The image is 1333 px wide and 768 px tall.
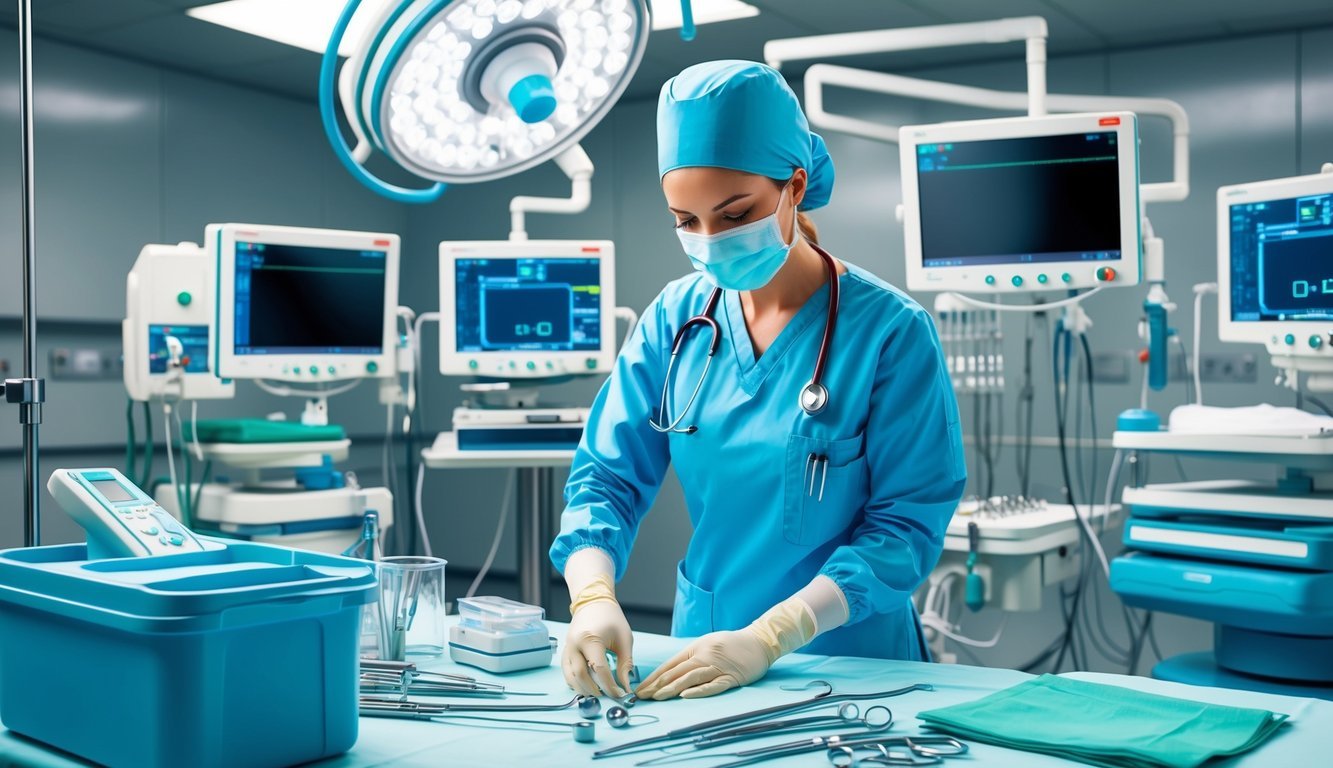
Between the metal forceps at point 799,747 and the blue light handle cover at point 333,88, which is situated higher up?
the blue light handle cover at point 333,88

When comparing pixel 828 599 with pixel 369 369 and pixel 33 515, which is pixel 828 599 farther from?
pixel 369 369

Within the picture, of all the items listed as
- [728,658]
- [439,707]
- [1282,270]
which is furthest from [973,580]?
[439,707]

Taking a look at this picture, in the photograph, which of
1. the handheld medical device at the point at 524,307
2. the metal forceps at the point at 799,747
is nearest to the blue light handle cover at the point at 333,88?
the metal forceps at the point at 799,747

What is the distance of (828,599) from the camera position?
1.49m

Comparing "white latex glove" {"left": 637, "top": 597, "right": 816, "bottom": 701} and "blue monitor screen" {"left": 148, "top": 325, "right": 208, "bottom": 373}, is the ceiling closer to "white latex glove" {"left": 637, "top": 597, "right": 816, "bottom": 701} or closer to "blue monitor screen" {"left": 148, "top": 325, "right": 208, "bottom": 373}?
"blue monitor screen" {"left": 148, "top": 325, "right": 208, "bottom": 373}

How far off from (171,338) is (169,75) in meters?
1.75

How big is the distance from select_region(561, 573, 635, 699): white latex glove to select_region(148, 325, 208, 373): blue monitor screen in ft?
7.52

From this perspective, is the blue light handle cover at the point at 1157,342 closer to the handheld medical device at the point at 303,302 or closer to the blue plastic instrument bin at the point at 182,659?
the handheld medical device at the point at 303,302

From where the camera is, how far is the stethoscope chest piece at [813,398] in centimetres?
161

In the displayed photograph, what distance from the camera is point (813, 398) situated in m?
1.61

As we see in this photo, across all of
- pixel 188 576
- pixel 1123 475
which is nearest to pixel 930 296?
pixel 1123 475

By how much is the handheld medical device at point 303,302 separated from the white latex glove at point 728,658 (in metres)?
2.37

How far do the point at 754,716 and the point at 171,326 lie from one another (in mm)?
2720

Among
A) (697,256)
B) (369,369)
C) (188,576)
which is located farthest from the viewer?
(369,369)
